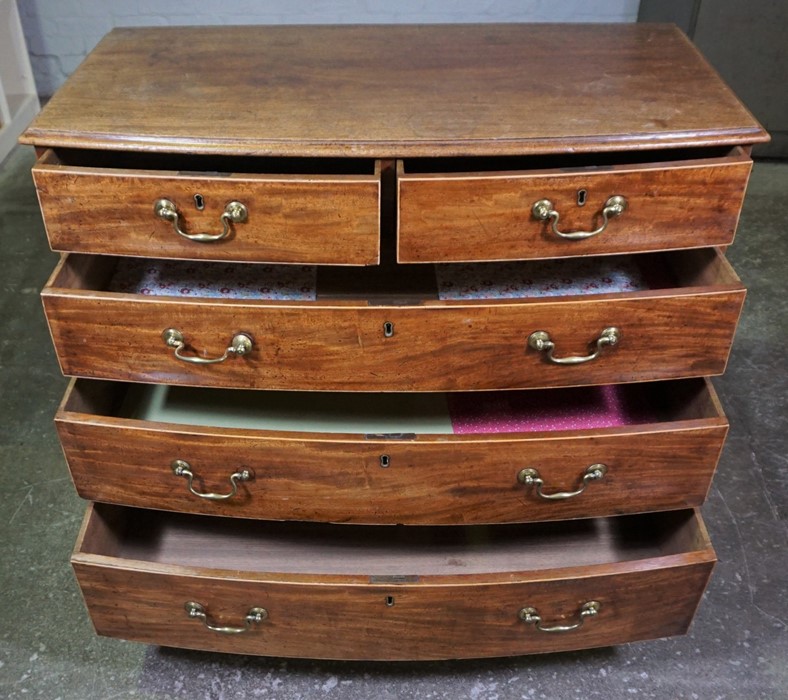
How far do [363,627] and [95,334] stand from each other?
0.53m

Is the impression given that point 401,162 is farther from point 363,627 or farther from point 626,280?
point 363,627

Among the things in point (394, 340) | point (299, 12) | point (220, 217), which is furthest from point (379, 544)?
point (299, 12)

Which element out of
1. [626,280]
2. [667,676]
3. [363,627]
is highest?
[626,280]

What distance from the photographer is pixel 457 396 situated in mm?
1345

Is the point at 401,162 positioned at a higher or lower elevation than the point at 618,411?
higher

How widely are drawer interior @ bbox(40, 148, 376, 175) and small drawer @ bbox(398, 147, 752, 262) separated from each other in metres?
0.14

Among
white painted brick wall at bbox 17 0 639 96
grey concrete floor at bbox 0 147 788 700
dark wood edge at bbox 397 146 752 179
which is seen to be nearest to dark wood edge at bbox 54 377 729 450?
dark wood edge at bbox 397 146 752 179

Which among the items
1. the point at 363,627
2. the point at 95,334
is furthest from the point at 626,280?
the point at 95,334

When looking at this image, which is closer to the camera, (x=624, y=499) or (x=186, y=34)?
(x=624, y=499)

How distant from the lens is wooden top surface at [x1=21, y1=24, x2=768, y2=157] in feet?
3.38

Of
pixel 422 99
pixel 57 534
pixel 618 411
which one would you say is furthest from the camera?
pixel 57 534

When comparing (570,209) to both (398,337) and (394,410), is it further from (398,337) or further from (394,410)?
(394,410)

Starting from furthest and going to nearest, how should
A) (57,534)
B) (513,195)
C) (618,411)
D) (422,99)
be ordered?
(57,534)
(618,411)
(422,99)
(513,195)

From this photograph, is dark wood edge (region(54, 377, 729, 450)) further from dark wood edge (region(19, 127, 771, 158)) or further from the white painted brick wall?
the white painted brick wall
